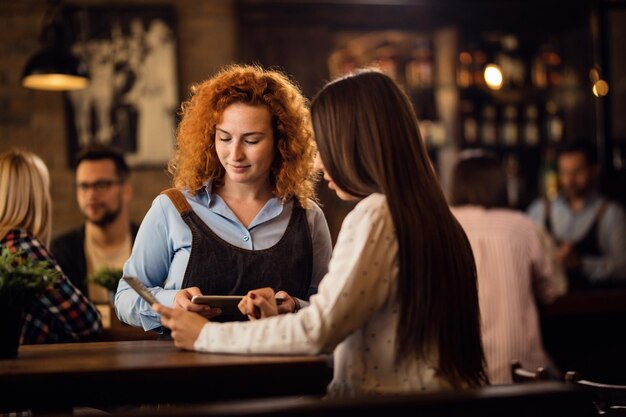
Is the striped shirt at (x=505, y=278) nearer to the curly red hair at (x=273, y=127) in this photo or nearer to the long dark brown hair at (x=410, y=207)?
the curly red hair at (x=273, y=127)

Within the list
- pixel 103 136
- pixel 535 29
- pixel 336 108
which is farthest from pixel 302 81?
pixel 336 108

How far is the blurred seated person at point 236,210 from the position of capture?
8.38ft

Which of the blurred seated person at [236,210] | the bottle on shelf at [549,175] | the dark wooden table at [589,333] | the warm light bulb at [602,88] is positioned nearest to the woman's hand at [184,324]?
the blurred seated person at [236,210]

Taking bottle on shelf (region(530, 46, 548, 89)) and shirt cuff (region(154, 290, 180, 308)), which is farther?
bottle on shelf (region(530, 46, 548, 89))

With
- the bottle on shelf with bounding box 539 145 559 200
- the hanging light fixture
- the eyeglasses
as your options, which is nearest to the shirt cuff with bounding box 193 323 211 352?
the eyeglasses

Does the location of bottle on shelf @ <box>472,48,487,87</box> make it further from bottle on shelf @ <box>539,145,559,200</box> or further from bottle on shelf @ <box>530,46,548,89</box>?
bottle on shelf @ <box>539,145,559,200</box>

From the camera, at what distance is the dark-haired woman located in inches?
77.1

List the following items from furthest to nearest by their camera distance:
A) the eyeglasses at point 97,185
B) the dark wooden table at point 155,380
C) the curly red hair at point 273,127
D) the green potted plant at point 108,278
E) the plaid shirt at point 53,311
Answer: the eyeglasses at point 97,185 < the green potted plant at point 108,278 < the plaid shirt at point 53,311 < the curly red hair at point 273,127 < the dark wooden table at point 155,380

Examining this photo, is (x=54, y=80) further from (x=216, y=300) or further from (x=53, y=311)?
(x=216, y=300)

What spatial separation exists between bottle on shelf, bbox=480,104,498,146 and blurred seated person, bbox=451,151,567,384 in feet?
10.6

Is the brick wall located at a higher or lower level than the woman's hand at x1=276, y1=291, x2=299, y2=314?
higher

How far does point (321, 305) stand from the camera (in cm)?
195

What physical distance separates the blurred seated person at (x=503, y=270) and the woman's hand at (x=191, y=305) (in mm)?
2143

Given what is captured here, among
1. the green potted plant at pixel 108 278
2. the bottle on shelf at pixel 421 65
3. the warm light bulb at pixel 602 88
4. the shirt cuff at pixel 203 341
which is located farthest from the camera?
the bottle on shelf at pixel 421 65
